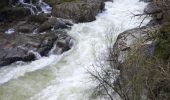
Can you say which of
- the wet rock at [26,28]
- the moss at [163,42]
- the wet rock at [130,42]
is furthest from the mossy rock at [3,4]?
the moss at [163,42]

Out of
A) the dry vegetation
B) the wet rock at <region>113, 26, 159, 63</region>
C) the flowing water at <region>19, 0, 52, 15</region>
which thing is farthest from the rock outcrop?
the dry vegetation

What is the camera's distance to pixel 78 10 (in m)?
20.6

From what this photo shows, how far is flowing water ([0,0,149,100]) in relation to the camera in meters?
14.1

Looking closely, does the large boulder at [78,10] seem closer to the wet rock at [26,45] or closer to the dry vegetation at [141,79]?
the wet rock at [26,45]

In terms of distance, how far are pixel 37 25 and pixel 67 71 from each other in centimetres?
516

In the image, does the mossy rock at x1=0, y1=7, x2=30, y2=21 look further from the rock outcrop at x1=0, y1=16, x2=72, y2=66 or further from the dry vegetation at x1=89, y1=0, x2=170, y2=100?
the dry vegetation at x1=89, y1=0, x2=170, y2=100

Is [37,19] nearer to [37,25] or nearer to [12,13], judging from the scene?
[37,25]

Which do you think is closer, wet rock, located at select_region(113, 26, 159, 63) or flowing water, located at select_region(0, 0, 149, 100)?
wet rock, located at select_region(113, 26, 159, 63)

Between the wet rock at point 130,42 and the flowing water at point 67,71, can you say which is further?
the flowing water at point 67,71

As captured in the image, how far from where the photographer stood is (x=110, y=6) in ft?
75.0

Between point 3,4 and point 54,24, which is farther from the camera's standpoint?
point 3,4

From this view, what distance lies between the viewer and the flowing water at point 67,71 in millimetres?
14055

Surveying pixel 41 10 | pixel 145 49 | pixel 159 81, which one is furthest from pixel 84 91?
pixel 41 10

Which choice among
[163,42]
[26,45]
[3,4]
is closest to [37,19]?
[3,4]
